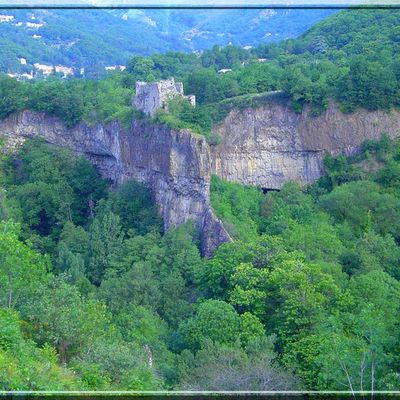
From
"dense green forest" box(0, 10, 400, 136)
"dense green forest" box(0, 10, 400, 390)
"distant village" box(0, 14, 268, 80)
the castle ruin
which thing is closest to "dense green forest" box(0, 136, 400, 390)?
"dense green forest" box(0, 10, 400, 390)

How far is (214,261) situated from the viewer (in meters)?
15.2

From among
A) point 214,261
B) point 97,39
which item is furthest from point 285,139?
point 97,39

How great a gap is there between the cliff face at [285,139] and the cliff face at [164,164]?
139cm

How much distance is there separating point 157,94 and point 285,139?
309 cm

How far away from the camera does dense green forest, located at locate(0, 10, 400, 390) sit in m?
8.22

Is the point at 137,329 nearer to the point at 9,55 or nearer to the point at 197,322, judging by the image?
the point at 197,322

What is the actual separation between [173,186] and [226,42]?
15065 mm

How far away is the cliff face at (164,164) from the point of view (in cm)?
1780

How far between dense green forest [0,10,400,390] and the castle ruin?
12.0 inches

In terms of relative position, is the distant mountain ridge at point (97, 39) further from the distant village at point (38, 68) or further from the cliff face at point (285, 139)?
the cliff face at point (285, 139)

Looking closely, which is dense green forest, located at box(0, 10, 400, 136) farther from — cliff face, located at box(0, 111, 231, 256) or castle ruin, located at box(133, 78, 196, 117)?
cliff face, located at box(0, 111, 231, 256)

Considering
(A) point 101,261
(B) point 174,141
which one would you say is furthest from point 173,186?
(A) point 101,261

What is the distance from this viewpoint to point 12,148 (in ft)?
76.3

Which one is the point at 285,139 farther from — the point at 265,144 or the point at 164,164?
the point at 164,164
